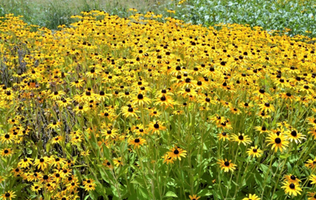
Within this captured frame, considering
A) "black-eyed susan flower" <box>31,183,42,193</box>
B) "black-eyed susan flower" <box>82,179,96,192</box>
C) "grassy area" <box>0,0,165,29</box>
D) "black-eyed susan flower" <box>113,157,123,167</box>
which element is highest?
"grassy area" <box>0,0,165,29</box>

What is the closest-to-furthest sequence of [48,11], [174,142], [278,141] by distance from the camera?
[278,141]
[174,142]
[48,11]

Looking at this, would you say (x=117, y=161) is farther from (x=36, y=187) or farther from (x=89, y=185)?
(x=36, y=187)

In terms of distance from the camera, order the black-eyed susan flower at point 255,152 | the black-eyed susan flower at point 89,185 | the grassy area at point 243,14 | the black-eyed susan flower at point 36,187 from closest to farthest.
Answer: the black-eyed susan flower at point 255,152
the black-eyed susan flower at point 36,187
the black-eyed susan flower at point 89,185
the grassy area at point 243,14

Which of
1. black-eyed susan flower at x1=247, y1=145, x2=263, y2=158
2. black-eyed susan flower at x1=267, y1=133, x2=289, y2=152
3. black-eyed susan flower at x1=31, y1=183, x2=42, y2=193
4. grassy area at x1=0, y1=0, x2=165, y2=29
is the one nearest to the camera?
black-eyed susan flower at x1=267, y1=133, x2=289, y2=152

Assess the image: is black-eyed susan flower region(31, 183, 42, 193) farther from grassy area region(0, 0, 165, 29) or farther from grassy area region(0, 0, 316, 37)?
grassy area region(0, 0, 165, 29)

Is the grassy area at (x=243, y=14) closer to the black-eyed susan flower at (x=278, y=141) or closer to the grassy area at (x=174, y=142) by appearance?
the grassy area at (x=174, y=142)

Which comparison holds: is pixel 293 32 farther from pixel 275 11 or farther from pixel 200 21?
pixel 200 21

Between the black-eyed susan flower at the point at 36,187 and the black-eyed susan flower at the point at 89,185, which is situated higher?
the black-eyed susan flower at the point at 36,187

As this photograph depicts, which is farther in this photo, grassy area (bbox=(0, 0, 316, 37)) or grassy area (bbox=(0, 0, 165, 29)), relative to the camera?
grassy area (bbox=(0, 0, 165, 29))

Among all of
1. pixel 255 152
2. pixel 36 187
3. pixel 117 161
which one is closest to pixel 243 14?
pixel 255 152

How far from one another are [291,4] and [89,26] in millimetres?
8729

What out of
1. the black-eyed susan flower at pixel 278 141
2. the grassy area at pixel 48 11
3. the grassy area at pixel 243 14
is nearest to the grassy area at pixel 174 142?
the black-eyed susan flower at pixel 278 141

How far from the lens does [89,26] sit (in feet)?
21.3

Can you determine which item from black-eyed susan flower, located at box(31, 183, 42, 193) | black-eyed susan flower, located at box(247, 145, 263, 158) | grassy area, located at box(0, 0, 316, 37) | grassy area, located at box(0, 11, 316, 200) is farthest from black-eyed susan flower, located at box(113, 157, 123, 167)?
grassy area, located at box(0, 0, 316, 37)
